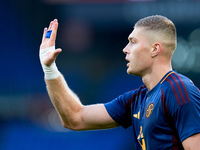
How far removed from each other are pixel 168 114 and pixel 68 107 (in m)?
1.00

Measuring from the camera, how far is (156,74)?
2.75 m

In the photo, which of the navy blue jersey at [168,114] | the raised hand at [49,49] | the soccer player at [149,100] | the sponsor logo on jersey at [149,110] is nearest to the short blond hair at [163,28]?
the soccer player at [149,100]

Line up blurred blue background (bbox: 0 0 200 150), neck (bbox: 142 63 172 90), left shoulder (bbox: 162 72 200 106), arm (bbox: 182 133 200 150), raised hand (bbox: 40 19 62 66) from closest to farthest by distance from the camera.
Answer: arm (bbox: 182 133 200 150)
left shoulder (bbox: 162 72 200 106)
neck (bbox: 142 63 172 90)
raised hand (bbox: 40 19 62 66)
blurred blue background (bbox: 0 0 200 150)

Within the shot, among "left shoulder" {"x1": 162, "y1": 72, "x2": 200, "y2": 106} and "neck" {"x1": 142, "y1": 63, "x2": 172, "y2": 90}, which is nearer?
"left shoulder" {"x1": 162, "y1": 72, "x2": 200, "y2": 106}

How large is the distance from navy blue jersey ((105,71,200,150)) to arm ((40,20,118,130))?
33cm

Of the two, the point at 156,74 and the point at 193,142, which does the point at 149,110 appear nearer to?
the point at 156,74

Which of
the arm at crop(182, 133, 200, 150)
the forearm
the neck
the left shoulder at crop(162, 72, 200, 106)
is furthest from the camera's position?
the forearm

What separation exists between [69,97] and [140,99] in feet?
2.00

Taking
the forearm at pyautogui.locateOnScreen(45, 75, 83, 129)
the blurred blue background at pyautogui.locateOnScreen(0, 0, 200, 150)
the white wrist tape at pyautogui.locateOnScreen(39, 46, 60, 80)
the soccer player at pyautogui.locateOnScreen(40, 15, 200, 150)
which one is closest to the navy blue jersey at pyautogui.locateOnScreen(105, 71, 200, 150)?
the soccer player at pyautogui.locateOnScreen(40, 15, 200, 150)

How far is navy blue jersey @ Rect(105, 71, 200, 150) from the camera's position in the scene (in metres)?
2.30

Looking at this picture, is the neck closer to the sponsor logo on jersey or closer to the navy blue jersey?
the navy blue jersey

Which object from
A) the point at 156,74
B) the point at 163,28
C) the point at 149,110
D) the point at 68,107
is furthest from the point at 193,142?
the point at 68,107

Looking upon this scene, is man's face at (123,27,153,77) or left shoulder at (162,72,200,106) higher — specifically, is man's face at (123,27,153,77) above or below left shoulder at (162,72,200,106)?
above

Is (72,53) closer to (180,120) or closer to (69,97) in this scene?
(69,97)
